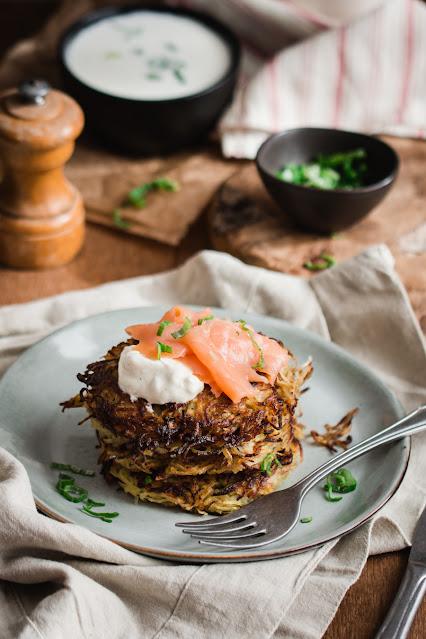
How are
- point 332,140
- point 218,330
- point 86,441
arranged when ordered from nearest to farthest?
point 218,330 < point 86,441 < point 332,140

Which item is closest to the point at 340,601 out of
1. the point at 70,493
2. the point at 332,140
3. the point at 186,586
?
the point at 186,586

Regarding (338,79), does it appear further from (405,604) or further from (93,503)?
(405,604)

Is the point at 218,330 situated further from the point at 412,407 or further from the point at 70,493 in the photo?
the point at 412,407

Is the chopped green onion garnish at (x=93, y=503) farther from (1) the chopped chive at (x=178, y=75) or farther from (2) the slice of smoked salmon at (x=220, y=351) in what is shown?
(1) the chopped chive at (x=178, y=75)

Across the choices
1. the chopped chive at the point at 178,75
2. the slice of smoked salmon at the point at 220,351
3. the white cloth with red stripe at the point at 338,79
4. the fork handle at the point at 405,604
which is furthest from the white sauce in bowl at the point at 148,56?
the fork handle at the point at 405,604

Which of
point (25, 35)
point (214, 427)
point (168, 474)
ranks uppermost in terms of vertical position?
point (214, 427)

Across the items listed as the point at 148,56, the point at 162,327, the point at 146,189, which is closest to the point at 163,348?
the point at 162,327
